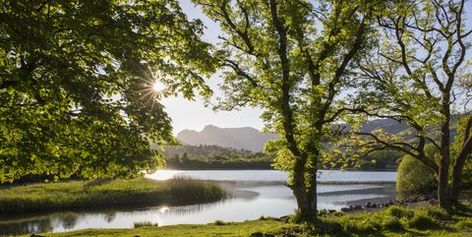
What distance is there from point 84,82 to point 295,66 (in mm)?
15150

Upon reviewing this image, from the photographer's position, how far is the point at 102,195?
51.4 meters

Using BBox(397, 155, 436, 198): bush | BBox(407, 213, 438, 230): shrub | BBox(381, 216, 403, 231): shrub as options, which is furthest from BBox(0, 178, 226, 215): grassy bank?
BBox(407, 213, 438, 230): shrub

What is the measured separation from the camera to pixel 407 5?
32.0 meters

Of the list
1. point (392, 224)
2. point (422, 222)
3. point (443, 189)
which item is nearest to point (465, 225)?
point (422, 222)

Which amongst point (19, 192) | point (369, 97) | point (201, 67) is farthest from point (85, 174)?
point (19, 192)

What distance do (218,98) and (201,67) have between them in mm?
11149

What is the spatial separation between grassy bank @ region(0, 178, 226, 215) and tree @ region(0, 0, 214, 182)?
102 ft

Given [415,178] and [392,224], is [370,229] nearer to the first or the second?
[392,224]

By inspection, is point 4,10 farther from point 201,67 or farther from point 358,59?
point 358,59

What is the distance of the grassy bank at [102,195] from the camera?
150 feet

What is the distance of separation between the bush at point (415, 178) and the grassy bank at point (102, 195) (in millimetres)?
21396

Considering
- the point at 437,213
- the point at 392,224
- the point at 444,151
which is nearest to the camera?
the point at 392,224

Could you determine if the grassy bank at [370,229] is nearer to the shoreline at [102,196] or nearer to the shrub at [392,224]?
the shrub at [392,224]

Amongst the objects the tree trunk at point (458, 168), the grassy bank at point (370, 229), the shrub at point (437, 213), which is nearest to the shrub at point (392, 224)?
the grassy bank at point (370, 229)
